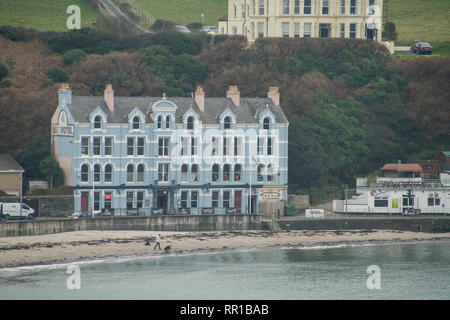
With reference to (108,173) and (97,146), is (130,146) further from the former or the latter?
(108,173)

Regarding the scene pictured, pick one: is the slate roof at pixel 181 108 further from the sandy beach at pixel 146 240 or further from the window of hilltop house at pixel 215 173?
the sandy beach at pixel 146 240

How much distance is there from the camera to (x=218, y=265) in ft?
226

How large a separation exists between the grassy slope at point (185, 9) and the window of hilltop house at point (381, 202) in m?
70.1

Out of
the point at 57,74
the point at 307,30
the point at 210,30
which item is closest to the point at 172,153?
the point at 57,74

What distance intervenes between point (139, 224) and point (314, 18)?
48.9 meters

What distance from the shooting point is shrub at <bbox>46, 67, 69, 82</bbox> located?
10631 cm

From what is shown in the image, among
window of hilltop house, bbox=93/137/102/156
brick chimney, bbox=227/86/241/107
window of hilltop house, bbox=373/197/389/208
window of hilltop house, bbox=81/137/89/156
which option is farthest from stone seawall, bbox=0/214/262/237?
brick chimney, bbox=227/86/241/107

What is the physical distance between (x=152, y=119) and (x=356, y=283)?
2766 cm

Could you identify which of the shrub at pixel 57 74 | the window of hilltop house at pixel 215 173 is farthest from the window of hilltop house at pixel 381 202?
the shrub at pixel 57 74

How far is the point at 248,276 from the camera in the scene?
65312mm

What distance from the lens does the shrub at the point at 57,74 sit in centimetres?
10631
